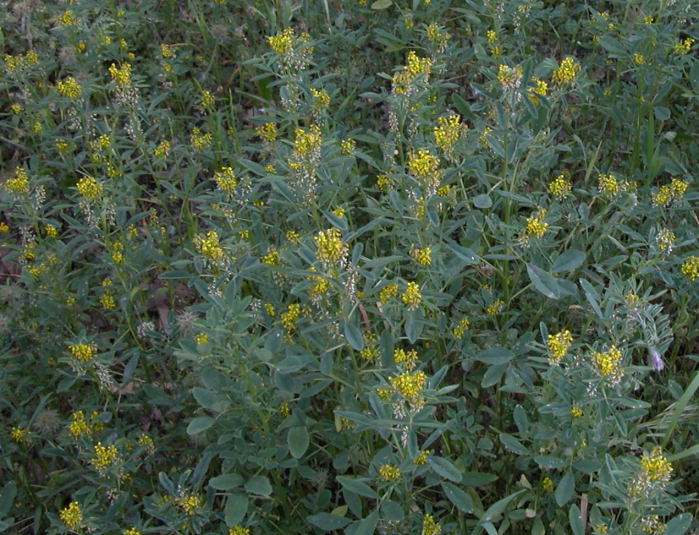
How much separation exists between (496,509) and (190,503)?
998 mm

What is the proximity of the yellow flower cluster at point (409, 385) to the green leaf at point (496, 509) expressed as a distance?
2.20 feet

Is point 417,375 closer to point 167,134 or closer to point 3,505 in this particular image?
point 3,505

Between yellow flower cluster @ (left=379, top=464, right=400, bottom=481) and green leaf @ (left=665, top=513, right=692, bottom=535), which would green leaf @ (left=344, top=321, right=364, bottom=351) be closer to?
yellow flower cluster @ (left=379, top=464, right=400, bottom=481)

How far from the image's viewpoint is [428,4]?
430cm

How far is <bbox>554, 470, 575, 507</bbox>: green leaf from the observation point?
101 inches

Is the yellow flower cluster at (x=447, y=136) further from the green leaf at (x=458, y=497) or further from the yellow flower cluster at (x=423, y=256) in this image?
the green leaf at (x=458, y=497)

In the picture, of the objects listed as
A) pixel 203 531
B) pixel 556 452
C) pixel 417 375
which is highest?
pixel 417 375

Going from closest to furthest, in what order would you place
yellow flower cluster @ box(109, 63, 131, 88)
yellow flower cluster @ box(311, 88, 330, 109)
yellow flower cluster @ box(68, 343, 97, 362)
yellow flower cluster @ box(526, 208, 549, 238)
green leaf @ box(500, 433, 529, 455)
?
1. green leaf @ box(500, 433, 529, 455)
2. yellow flower cluster @ box(526, 208, 549, 238)
3. yellow flower cluster @ box(68, 343, 97, 362)
4. yellow flower cluster @ box(311, 88, 330, 109)
5. yellow flower cluster @ box(109, 63, 131, 88)

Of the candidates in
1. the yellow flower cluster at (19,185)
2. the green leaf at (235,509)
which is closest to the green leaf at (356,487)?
the green leaf at (235,509)

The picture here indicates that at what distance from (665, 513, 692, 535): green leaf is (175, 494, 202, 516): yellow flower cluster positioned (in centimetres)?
142

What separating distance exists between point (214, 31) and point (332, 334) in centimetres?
281

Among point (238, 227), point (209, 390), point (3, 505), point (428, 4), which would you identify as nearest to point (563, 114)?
point (428, 4)

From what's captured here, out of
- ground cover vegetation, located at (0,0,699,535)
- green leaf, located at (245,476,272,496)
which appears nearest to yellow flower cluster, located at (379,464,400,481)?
ground cover vegetation, located at (0,0,699,535)

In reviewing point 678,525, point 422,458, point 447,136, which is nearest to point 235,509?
point 422,458
